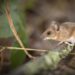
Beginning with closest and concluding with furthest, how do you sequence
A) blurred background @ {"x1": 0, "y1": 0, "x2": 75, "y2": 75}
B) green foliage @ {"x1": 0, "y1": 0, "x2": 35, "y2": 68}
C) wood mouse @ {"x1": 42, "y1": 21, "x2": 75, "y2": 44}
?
1. green foliage @ {"x1": 0, "y1": 0, "x2": 35, "y2": 68}
2. wood mouse @ {"x1": 42, "y1": 21, "x2": 75, "y2": 44}
3. blurred background @ {"x1": 0, "y1": 0, "x2": 75, "y2": 75}

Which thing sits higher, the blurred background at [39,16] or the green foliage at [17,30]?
the green foliage at [17,30]

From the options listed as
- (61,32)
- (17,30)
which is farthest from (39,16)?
(17,30)

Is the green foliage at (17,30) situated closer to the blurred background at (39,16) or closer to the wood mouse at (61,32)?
the blurred background at (39,16)

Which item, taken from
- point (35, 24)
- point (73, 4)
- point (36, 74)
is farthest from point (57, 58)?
point (73, 4)

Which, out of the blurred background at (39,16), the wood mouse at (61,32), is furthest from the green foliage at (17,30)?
the wood mouse at (61,32)

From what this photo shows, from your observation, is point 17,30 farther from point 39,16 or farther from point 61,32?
point 39,16

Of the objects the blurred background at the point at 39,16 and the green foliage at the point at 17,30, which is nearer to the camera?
the green foliage at the point at 17,30

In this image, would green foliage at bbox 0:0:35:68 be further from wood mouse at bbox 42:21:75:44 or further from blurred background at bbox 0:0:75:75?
wood mouse at bbox 42:21:75:44

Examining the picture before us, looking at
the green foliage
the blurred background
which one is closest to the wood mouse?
the blurred background

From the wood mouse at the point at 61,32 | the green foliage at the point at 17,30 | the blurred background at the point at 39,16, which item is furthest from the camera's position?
the blurred background at the point at 39,16

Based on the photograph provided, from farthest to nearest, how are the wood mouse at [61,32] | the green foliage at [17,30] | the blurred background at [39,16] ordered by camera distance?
the blurred background at [39,16] → the wood mouse at [61,32] → the green foliage at [17,30]

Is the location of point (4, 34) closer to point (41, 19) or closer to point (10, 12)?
point (10, 12)

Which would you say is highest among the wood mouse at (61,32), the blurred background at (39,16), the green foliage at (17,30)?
the green foliage at (17,30)

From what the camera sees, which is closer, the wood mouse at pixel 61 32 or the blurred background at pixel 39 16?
the wood mouse at pixel 61 32
